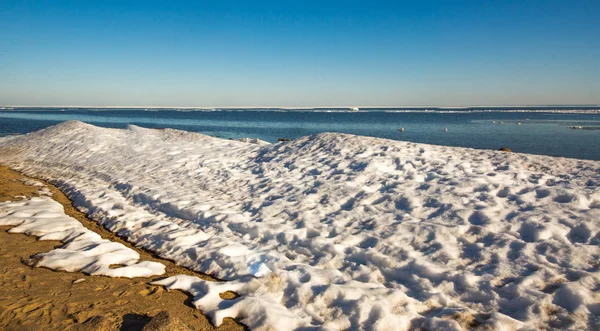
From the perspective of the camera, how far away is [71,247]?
6.26m

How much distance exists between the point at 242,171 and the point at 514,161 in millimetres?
8762

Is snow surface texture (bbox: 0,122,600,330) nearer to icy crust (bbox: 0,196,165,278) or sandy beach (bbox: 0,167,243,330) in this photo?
sandy beach (bbox: 0,167,243,330)

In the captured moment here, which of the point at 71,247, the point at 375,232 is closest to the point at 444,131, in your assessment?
the point at 375,232

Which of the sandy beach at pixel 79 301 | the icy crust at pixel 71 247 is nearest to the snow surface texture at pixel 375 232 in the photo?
the sandy beach at pixel 79 301

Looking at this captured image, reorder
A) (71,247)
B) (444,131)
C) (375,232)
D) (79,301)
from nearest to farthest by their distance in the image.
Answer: (79,301) → (71,247) → (375,232) → (444,131)

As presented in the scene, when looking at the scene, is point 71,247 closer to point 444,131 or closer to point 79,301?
point 79,301

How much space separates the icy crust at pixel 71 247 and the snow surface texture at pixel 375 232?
25.1 inches

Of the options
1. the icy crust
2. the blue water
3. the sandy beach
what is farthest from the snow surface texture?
the blue water

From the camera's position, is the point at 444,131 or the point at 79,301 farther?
the point at 444,131

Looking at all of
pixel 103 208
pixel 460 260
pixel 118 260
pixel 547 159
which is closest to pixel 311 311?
pixel 460 260

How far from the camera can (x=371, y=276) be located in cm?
543

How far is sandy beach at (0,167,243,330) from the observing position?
3.96m

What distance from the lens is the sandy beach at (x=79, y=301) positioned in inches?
156

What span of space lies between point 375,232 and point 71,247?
5821 millimetres
